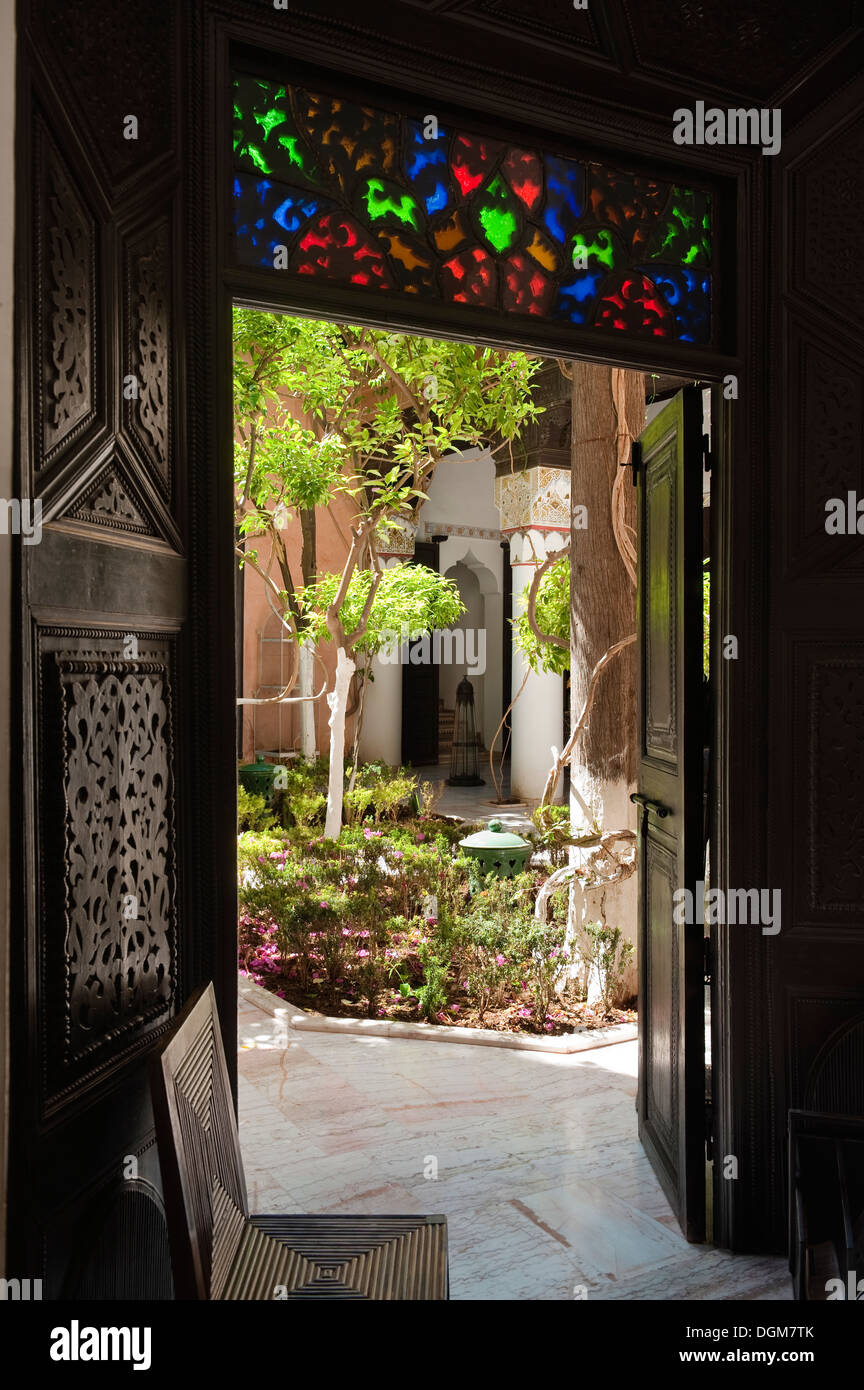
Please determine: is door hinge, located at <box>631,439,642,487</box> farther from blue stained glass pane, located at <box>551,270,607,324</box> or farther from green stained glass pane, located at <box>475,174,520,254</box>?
green stained glass pane, located at <box>475,174,520,254</box>

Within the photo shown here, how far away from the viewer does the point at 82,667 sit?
5.56 ft

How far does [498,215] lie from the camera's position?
93.9 inches

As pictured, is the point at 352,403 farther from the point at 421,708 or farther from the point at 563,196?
the point at 421,708

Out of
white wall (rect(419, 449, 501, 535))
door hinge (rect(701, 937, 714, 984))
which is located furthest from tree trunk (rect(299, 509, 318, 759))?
door hinge (rect(701, 937, 714, 984))

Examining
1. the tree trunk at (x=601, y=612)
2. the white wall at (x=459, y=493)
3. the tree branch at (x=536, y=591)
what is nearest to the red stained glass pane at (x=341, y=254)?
the tree trunk at (x=601, y=612)

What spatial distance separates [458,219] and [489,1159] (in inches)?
99.4

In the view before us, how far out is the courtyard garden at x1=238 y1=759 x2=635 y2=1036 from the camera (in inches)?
174

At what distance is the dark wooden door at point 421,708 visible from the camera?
14351mm

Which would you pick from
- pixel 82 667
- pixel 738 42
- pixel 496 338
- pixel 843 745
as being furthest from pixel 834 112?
pixel 82 667

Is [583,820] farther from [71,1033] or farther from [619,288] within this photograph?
[71,1033]

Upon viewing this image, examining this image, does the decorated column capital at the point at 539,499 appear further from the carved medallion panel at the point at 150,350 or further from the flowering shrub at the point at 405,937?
the carved medallion panel at the point at 150,350

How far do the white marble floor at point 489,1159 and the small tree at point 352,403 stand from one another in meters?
3.08

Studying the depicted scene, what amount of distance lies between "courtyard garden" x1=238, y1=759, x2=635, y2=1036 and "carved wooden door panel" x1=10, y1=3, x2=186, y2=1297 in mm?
2633

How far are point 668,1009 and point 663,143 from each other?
87.6 inches
